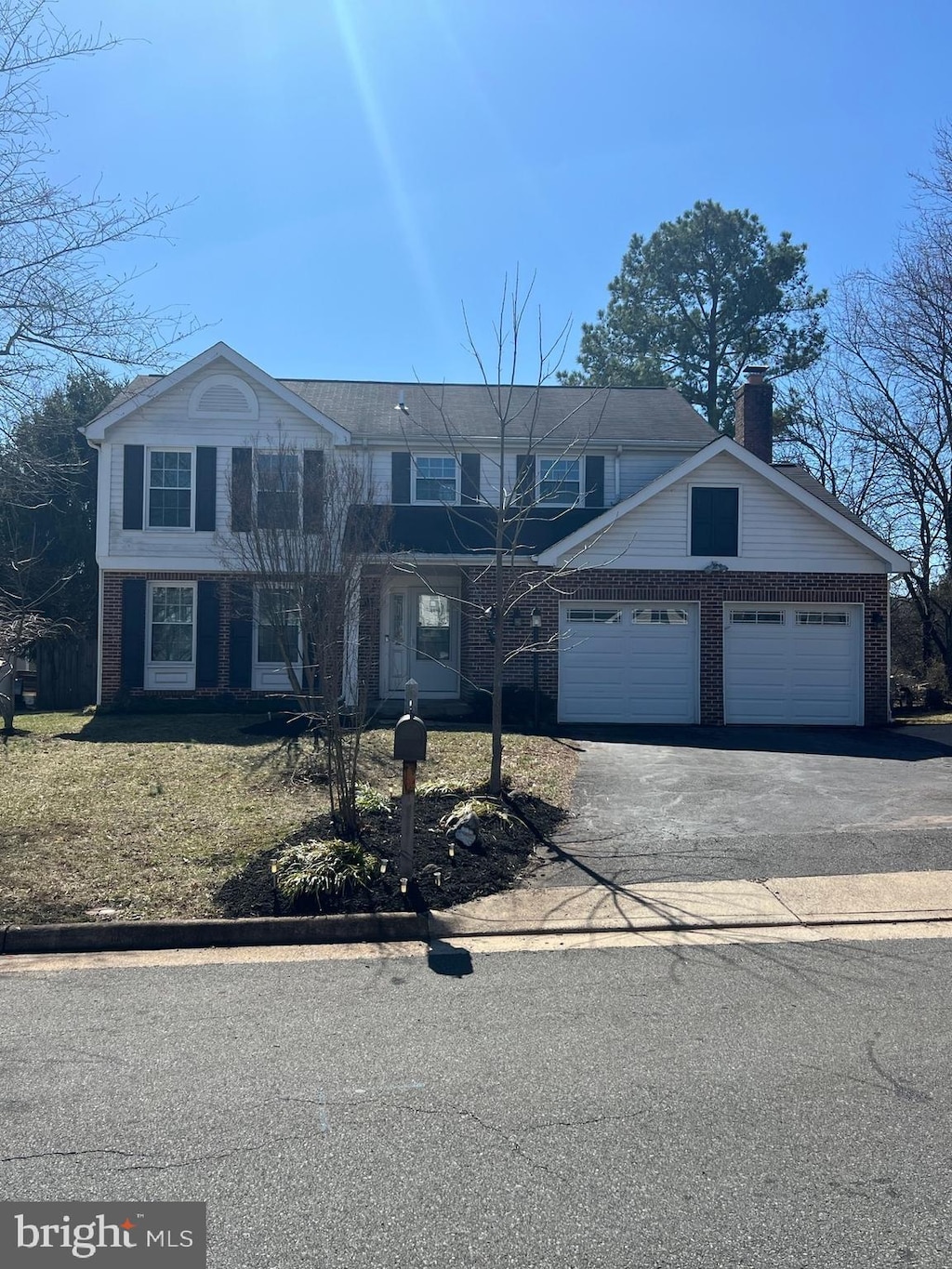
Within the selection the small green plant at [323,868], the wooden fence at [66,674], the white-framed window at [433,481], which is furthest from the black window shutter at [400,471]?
the small green plant at [323,868]

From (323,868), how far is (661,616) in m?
11.8

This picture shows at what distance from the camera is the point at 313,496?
14.1 meters

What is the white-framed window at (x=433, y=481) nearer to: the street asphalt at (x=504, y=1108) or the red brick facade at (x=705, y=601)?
the red brick facade at (x=705, y=601)

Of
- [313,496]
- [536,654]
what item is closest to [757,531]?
[536,654]

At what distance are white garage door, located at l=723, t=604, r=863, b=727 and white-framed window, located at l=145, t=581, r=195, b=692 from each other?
9957 millimetres

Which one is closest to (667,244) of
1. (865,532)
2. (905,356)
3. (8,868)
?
(905,356)

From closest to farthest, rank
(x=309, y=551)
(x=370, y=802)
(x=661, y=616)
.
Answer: (x=370, y=802)
(x=309, y=551)
(x=661, y=616)

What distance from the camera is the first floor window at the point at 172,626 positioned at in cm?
1872

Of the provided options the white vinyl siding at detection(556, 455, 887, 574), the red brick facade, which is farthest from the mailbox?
the white vinyl siding at detection(556, 455, 887, 574)

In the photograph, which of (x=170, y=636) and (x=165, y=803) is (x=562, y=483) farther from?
(x=165, y=803)

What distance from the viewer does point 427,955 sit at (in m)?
6.40

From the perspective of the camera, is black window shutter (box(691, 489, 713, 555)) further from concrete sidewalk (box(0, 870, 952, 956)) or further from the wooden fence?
the wooden fence

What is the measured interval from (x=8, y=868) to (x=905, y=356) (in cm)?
2350

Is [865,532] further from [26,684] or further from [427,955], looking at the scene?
[26,684]
